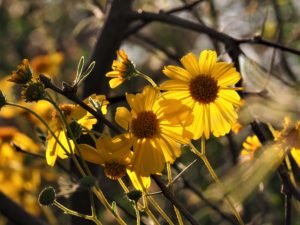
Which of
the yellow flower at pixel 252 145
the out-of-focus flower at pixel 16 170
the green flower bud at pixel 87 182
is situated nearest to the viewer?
the green flower bud at pixel 87 182

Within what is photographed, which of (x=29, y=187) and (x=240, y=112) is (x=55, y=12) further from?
(x=240, y=112)

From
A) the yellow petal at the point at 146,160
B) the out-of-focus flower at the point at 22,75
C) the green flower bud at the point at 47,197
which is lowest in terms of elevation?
the green flower bud at the point at 47,197

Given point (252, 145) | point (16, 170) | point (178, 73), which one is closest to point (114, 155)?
point (178, 73)


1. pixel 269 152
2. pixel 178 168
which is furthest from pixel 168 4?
pixel 269 152

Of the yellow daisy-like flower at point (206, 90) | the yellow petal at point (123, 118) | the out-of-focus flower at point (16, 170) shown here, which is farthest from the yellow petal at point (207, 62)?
the out-of-focus flower at point (16, 170)

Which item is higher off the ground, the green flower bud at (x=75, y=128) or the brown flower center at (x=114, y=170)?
the green flower bud at (x=75, y=128)

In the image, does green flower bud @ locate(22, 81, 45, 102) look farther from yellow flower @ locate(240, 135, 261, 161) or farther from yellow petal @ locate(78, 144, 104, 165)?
yellow flower @ locate(240, 135, 261, 161)

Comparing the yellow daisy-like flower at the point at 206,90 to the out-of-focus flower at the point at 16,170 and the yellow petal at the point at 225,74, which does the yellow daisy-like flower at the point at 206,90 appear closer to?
the yellow petal at the point at 225,74

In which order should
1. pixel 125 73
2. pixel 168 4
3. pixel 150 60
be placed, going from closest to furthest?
1. pixel 125 73
2. pixel 168 4
3. pixel 150 60

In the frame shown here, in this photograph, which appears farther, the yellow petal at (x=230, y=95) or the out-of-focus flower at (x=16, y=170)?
the out-of-focus flower at (x=16, y=170)
